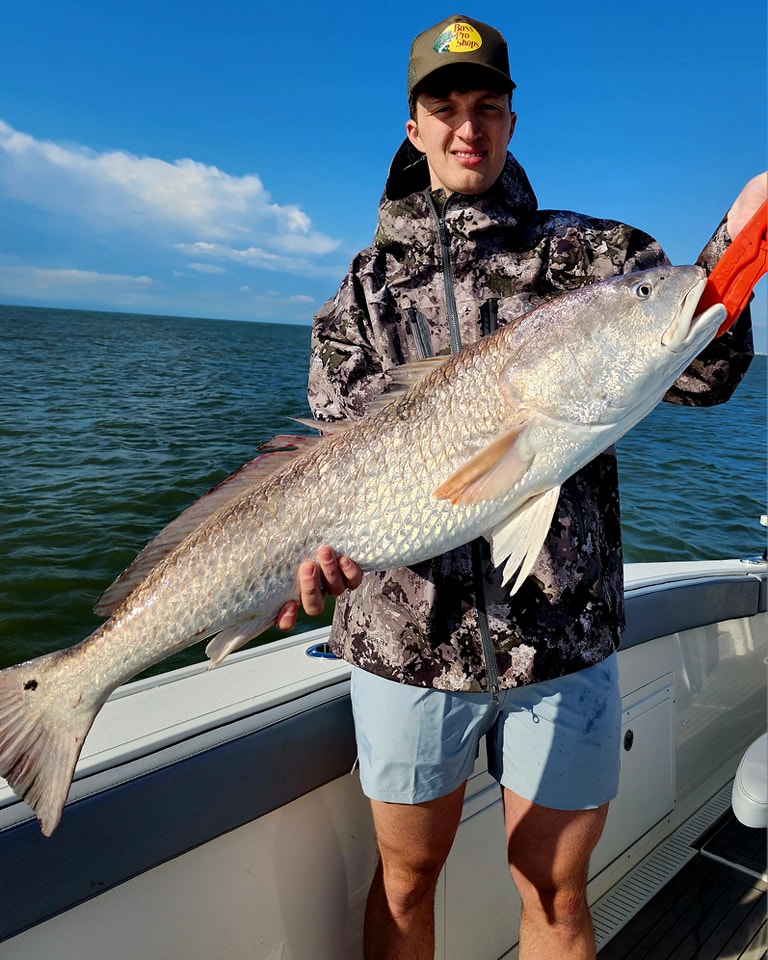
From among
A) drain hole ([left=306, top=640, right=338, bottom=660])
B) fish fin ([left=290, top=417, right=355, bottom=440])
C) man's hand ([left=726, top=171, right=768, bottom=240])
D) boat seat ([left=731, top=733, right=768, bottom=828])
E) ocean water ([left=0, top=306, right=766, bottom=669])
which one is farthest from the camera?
ocean water ([left=0, top=306, right=766, bottom=669])

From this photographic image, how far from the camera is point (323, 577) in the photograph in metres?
2.20

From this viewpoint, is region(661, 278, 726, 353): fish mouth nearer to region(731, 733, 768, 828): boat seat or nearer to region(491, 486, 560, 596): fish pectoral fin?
region(491, 486, 560, 596): fish pectoral fin

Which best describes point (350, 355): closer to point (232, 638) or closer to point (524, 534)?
point (524, 534)

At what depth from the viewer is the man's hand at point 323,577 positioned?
2.16 m

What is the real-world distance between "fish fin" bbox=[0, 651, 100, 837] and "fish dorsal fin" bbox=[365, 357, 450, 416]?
4.03 feet

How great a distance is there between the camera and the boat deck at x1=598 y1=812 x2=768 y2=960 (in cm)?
321

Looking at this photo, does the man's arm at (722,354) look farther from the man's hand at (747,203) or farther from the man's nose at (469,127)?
the man's nose at (469,127)

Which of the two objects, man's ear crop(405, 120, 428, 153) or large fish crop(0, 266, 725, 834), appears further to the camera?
man's ear crop(405, 120, 428, 153)

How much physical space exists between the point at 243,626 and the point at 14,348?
4097 cm

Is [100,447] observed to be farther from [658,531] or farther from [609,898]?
[609,898]

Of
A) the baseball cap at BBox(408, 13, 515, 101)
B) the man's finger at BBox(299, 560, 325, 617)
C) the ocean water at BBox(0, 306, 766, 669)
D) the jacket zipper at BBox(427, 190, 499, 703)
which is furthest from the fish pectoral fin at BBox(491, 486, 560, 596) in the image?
the ocean water at BBox(0, 306, 766, 669)

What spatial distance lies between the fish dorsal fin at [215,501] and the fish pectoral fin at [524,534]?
692mm

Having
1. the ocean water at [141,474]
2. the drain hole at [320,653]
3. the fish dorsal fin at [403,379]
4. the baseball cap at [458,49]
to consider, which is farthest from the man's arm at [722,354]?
the ocean water at [141,474]

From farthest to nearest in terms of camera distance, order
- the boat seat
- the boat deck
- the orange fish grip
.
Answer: the boat deck
the boat seat
the orange fish grip
